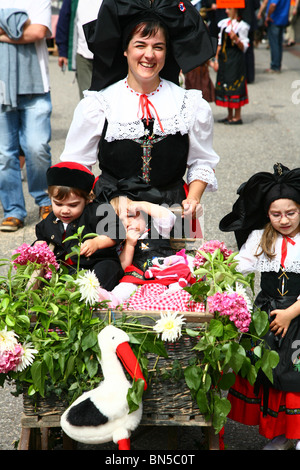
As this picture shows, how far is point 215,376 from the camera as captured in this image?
247 cm

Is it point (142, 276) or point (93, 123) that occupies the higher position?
point (93, 123)

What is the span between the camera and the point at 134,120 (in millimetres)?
3229

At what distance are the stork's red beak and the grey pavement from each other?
2.34ft

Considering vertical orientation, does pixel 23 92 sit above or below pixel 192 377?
above

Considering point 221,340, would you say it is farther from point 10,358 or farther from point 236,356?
point 10,358

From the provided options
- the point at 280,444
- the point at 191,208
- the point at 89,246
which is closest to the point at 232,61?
the point at 191,208

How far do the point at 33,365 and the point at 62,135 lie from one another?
21.8 ft

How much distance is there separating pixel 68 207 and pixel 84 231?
122 mm

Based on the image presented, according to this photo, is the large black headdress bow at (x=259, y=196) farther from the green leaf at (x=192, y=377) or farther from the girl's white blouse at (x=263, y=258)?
the green leaf at (x=192, y=377)

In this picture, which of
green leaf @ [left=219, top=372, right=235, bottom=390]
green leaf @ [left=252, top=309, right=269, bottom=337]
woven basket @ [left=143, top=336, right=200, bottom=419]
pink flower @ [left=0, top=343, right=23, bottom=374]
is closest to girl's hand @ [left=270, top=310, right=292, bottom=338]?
green leaf @ [left=252, top=309, right=269, bottom=337]

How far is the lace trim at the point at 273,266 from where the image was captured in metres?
2.87
